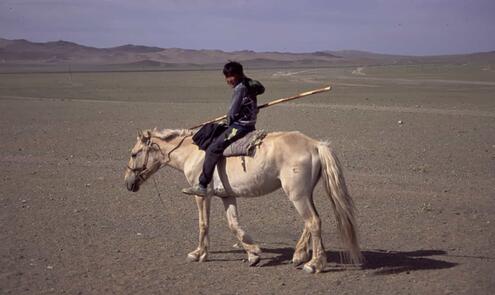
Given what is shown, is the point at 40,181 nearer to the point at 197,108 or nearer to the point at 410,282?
the point at 410,282

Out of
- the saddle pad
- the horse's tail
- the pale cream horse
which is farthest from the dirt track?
the saddle pad

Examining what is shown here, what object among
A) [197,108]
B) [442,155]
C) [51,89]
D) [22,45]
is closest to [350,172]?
[442,155]

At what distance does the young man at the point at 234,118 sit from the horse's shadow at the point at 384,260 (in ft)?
4.01

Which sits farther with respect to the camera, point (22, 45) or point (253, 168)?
point (22, 45)

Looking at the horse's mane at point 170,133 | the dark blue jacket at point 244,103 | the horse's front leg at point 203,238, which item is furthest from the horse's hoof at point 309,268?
the horse's mane at point 170,133

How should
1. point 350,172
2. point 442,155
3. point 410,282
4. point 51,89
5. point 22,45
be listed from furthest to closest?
point 22,45
point 51,89
point 442,155
point 350,172
point 410,282

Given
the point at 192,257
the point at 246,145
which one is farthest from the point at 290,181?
the point at 192,257

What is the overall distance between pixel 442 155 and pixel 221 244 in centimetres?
888

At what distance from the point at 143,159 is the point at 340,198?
263 cm

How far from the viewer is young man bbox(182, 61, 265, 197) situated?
7.54m

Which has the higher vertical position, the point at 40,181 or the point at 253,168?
the point at 253,168

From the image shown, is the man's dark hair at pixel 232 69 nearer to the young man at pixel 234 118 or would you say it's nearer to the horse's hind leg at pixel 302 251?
the young man at pixel 234 118

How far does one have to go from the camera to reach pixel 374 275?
24.0 feet

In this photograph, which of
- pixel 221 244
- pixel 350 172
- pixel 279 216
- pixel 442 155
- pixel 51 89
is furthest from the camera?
pixel 51 89
